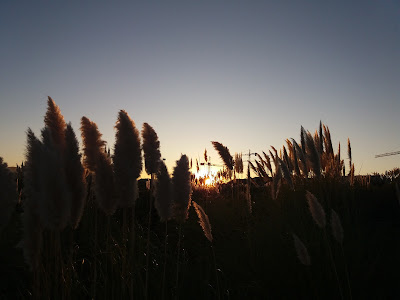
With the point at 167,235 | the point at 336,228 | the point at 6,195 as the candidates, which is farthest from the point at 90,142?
the point at 167,235

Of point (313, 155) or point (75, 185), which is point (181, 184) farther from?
point (313, 155)

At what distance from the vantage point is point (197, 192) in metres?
9.04

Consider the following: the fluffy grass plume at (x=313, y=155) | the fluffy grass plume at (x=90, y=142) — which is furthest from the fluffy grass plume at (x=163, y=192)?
the fluffy grass plume at (x=313, y=155)

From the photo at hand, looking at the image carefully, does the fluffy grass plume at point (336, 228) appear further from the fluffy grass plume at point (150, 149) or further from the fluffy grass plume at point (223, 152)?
the fluffy grass plume at point (223, 152)

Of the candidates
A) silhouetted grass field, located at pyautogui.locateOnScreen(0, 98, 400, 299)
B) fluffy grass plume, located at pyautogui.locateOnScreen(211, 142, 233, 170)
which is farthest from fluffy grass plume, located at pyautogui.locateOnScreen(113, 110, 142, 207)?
fluffy grass plume, located at pyautogui.locateOnScreen(211, 142, 233, 170)

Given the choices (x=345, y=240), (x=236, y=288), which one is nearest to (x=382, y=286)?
(x=345, y=240)

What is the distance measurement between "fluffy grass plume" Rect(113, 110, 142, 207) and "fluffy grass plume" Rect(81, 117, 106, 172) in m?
0.28

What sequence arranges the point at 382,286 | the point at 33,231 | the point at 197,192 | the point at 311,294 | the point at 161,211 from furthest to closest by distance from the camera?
the point at 197,192 < the point at 382,286 < the point at 311,294 < the point at 161,211 < the point at 33,231

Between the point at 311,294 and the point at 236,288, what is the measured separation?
654mm

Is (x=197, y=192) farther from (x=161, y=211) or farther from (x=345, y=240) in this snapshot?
(x=161, y=211)

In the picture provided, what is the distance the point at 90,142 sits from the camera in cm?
200

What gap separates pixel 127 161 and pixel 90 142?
16.7 inches

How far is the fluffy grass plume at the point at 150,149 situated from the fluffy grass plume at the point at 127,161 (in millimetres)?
436

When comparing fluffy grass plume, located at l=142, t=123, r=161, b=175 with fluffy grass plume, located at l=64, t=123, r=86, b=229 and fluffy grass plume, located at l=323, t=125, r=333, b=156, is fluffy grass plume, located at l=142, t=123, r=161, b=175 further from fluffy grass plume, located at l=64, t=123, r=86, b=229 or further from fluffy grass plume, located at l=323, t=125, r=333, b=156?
fluffy grass plume, located at l=323, t=125, r=333, b=156
